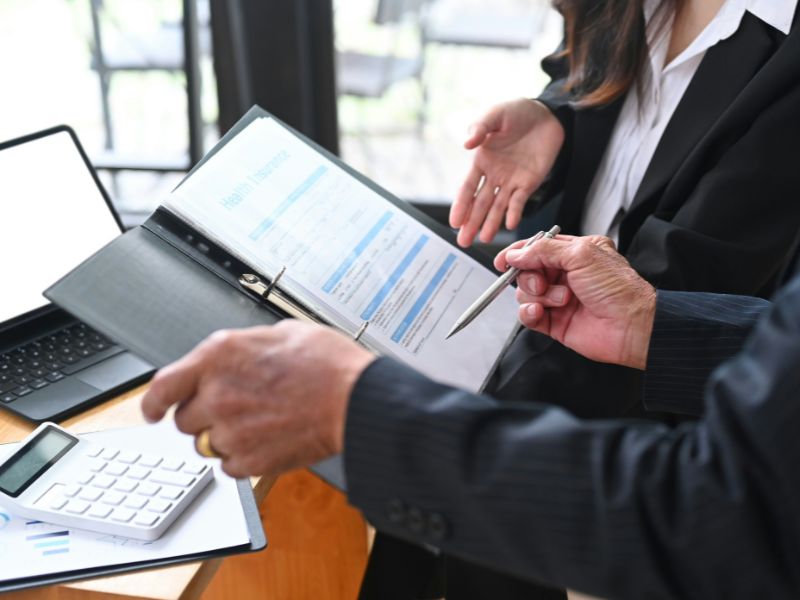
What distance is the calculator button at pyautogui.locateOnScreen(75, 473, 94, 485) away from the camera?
0.89 meters

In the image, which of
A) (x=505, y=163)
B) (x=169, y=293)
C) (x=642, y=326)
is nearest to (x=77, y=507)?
(x=169, y=293)

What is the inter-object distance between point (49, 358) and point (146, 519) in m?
0.35

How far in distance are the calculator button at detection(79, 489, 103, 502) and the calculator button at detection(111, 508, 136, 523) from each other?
30mm

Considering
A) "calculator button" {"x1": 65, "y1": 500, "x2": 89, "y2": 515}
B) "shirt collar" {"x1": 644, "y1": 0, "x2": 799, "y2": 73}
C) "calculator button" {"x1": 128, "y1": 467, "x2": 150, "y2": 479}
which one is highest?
"shirt collar" {"x1": 644, "y1": 0, "x2": 799, "y2": 73}

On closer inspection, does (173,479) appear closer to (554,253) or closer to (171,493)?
A: (171,493)

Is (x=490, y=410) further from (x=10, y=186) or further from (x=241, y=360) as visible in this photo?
(x=10, y=186)

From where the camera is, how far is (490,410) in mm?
627

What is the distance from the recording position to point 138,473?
0.90 meters

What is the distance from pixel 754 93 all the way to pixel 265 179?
0.61m

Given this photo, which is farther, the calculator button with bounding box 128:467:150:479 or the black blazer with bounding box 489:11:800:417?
the black blazer with bounding box 489:11:800:417

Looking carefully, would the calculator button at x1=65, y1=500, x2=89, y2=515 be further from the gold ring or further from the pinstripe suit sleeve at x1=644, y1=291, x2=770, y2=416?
the pinstripe suit sleeve at x1=644, y1=291, x2=770, y2=416

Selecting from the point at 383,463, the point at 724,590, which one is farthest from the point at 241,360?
the point at 724,590

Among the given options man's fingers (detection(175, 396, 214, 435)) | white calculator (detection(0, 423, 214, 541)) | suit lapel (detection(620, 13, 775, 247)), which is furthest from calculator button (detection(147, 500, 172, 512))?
suit lapel (detection(620, 13, 775, 247))

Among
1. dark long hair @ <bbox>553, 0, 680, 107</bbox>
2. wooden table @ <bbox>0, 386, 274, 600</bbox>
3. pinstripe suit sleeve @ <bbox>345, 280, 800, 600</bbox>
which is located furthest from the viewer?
dark long hair @ <bbox>553, 0, 680, 107</bbox>
